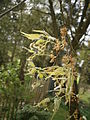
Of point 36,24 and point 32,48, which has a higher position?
point 36,24

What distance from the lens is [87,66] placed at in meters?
13.6

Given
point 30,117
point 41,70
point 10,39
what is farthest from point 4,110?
point 10,39

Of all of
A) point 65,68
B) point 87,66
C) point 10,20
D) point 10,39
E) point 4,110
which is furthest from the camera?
point 87,66

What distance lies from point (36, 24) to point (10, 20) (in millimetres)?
1228

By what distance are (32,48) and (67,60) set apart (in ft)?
0.47

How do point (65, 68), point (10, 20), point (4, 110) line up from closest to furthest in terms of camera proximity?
point (65, 68), point (4, 110), point (10, 20)

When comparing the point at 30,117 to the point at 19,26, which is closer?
the point at 30,117

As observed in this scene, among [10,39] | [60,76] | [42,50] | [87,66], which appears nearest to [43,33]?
[42,50]

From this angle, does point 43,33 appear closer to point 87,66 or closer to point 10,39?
point 10,39

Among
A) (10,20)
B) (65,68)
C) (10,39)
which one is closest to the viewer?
(65,68)

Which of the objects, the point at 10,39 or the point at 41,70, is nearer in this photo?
the point at 41,70

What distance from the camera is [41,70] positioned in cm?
91

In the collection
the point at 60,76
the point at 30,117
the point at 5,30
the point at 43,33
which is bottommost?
the point at 30,117

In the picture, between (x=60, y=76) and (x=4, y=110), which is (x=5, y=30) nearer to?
(x=4, y=110)
